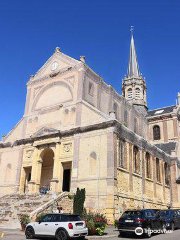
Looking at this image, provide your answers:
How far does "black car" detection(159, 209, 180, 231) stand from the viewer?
17516 millimetres

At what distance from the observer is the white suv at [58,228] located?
12.2 meters

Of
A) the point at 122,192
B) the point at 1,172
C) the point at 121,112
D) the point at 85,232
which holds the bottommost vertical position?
the point at 85,232

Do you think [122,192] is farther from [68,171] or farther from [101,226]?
[101,226]

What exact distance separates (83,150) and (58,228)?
44.6 ft

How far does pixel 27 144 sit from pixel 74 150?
7.07 m

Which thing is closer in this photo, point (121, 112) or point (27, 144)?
point (27, 144)

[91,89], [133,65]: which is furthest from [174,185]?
[133,65]

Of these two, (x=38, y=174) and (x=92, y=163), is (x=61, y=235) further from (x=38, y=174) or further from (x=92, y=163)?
(x=38, y=174)

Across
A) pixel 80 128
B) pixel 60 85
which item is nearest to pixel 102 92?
pixel 60 85

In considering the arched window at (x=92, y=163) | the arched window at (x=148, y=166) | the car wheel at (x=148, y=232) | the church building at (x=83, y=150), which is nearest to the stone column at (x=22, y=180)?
the church building at (x=83, y=150)

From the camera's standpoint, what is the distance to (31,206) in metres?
22.3

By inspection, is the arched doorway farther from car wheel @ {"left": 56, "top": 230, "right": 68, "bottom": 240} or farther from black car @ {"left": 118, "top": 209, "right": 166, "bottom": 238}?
car wheel @ {"left": 56, "top": 230, "right": 68, "bottom": 240}

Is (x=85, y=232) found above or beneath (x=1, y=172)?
beneath

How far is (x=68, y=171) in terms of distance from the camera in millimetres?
29031
